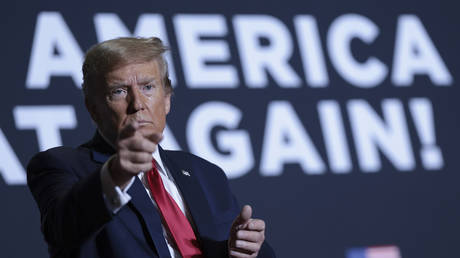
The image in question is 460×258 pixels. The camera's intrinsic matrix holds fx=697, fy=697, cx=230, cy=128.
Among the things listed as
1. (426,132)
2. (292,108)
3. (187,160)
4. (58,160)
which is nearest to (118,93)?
(58,160)

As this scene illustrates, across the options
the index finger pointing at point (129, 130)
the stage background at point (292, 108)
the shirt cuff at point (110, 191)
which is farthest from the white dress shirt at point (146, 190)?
the stage background at point (292, 108)

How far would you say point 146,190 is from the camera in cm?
158

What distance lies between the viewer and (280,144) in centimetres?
320

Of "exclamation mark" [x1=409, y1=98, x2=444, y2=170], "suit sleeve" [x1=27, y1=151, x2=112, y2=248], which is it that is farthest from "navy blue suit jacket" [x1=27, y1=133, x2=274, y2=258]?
"exclamation mark" [x1=409, y1=98, x2=444, y2=170]

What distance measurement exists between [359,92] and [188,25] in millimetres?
880

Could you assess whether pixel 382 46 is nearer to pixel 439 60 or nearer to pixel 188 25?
pixel 439 60

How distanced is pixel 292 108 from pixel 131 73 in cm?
173

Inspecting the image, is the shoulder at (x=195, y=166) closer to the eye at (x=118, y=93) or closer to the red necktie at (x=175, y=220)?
the red necktie at (x=175, y=220)

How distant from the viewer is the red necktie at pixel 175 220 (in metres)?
1.55

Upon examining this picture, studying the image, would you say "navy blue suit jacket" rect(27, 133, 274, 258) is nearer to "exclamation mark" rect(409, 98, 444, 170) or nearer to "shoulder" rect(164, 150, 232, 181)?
"shoulder" rect(164, 150, 232, 181)

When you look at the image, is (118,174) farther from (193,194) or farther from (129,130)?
(193,194)

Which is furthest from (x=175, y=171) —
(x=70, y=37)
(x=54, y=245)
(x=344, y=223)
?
(x=344, y=223)

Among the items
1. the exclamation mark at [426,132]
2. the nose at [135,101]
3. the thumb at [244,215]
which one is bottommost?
the exclamation mark at [426,132]

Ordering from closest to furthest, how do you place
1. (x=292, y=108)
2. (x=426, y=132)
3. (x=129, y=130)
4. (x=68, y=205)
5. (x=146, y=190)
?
1. (x=129, y=130)
2. (x=68, y=205)
3. (x=146, y=190)
4. (x=292, y=108)
5. (x=426, y=132)
